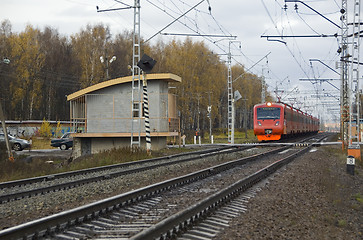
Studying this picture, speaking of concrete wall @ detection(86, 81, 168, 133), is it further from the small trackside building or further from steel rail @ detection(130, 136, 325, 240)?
steel rail @ detection(130, 136, 325, 240)

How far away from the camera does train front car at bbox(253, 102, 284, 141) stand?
3150cm

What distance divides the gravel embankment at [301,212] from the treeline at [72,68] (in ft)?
130

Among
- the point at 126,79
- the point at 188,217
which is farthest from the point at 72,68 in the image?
the point at 188,217

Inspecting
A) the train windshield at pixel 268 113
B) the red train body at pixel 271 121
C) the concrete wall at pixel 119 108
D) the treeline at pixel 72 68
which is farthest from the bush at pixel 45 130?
the train windshield at pixel 268 113

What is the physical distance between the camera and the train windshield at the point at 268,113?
31562 mm

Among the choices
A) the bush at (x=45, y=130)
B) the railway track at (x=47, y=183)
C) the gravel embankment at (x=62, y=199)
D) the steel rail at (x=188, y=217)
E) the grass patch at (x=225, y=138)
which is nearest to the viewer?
the steel rail at (x=188, y=217)

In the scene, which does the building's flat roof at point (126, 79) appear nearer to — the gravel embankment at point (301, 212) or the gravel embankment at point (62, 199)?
the gravel embankment at point (62, 199)

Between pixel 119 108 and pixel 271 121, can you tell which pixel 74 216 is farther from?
pixel 271 121

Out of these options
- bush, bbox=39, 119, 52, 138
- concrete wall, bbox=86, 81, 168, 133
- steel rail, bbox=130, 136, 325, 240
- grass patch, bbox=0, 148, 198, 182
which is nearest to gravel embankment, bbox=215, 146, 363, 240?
steel rail, bbox=130, 136, 325, 240

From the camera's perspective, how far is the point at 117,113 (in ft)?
86.1

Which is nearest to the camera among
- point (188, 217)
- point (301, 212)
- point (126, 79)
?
point (188, 217)

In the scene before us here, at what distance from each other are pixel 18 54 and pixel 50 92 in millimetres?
7080

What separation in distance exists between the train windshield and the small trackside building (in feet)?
28.4

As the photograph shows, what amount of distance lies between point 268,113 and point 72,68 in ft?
122
